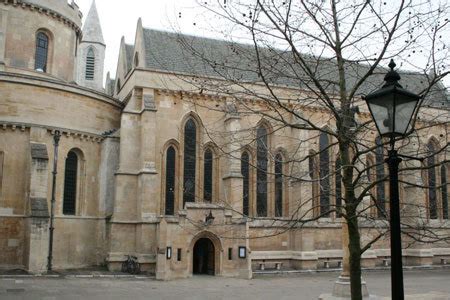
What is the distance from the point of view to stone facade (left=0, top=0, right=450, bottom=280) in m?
25.0

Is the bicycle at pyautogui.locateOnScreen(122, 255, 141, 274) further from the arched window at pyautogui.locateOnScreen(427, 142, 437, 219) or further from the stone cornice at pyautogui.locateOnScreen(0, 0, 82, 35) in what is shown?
the stone cornice at pyautogui.locateOnScreen(0, 0, 82, 35)

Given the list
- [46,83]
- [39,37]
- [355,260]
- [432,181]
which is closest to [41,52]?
[39,37]

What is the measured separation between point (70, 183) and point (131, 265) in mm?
5575

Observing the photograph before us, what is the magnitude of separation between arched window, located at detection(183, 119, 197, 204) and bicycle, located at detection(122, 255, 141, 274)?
4615 mm

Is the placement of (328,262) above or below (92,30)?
below

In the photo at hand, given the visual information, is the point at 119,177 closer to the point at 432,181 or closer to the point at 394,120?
the point at 432,181

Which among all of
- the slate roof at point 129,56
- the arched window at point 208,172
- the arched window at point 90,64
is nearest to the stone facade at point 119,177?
the arched window at point 208,172

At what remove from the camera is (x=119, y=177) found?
1069 inches

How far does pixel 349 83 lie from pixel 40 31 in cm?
1873

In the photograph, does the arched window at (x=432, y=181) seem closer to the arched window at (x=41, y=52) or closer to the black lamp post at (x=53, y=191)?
the black lamp post at (x=53, y=191)

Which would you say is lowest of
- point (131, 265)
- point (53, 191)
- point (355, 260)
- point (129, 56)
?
point (131, 265)

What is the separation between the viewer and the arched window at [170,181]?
2847cm

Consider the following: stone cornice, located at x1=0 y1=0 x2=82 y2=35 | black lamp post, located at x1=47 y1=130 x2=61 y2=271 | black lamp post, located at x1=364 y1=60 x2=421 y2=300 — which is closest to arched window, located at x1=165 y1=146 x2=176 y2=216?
black lamp post, located at x1=47 y1=130 x2=61 y2=271

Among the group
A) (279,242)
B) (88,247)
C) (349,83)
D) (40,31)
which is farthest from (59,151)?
(349,83)
